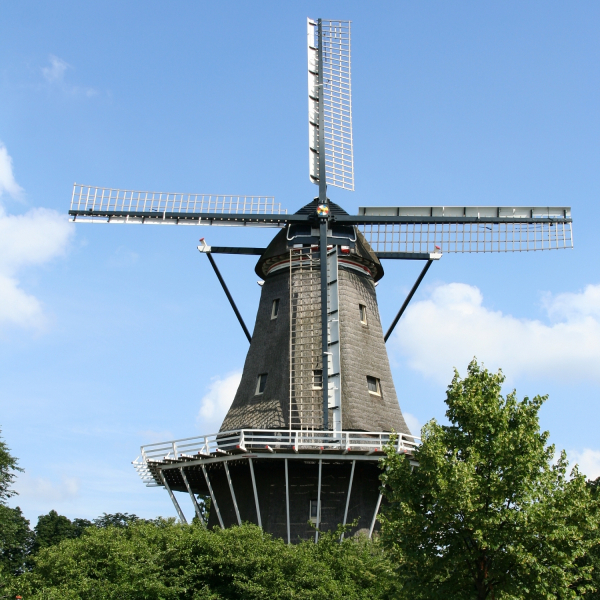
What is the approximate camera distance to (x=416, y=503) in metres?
18.0

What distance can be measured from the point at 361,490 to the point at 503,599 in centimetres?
1047

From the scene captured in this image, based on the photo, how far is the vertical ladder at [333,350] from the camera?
88.4ft

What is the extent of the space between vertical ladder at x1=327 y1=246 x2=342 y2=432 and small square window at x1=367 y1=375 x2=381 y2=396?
232 cm

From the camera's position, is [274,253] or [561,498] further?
[274,253]

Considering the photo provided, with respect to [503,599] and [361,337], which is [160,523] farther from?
[503,599]

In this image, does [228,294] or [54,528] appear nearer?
[228,294]

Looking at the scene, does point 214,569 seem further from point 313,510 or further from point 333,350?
point 333,350

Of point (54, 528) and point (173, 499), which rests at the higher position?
point (54, 528)

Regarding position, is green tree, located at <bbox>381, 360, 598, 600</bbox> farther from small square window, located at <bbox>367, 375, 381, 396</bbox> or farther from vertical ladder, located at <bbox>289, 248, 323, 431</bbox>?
small square window, located at <bbox>367, 375, 381, 396</bbox>

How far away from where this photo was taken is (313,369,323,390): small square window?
28.2 meters

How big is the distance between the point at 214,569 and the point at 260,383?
953cm

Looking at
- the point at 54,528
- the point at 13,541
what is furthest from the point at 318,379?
the point at 54,528

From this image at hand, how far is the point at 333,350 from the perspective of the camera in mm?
27672

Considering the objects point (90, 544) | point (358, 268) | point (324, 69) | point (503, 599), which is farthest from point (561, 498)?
point (324, 69)
